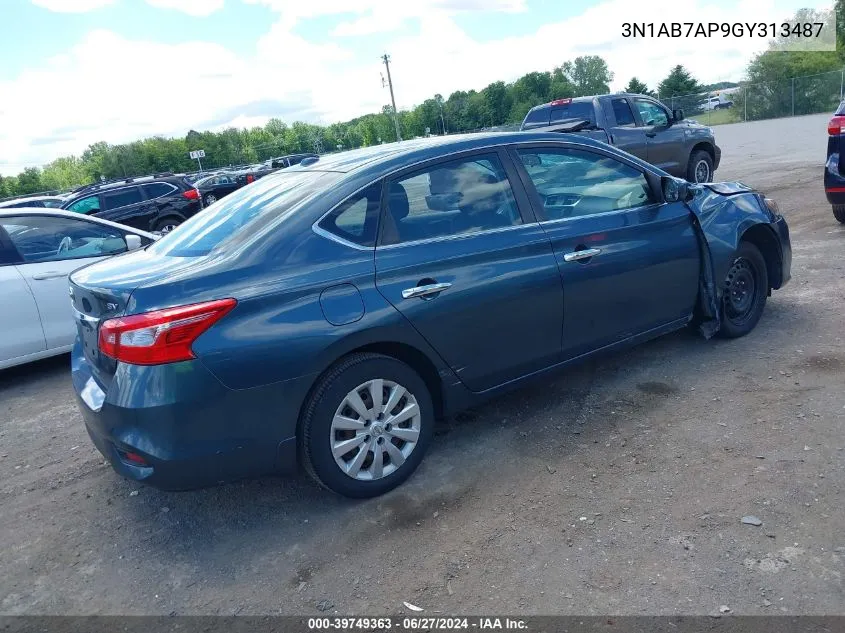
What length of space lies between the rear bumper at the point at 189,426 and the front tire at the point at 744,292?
3.40 meters

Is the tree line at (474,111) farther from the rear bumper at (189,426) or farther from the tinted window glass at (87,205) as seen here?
the rear bumper at (189,426)

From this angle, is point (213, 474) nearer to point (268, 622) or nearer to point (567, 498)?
point (268, 622)

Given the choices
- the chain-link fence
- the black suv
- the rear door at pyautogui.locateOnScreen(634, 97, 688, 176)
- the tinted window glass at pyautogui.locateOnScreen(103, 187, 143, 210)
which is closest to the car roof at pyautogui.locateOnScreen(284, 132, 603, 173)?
the rear door at pyautogui.locateOnScreen(634, 97, 688, 176)

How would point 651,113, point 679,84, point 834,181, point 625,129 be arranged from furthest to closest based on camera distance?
point 679,84
point 651,113
point 625,129
point 834,181

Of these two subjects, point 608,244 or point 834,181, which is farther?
point 834,181

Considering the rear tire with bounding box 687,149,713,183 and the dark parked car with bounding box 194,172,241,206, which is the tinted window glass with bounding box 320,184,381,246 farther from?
the dark parked car with bounding box 194,172,241,206

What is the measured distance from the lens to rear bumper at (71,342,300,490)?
2.96 meters

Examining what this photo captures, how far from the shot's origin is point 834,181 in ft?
25.4

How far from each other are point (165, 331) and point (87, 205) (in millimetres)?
13939

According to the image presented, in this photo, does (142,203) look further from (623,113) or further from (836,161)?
(836,161)

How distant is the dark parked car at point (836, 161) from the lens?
7.46 meters

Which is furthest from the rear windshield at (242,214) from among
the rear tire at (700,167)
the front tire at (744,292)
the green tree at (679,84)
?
the green tree at (679,84)

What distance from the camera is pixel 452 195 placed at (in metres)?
3.81

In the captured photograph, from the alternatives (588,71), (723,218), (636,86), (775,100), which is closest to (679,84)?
(636,86)
